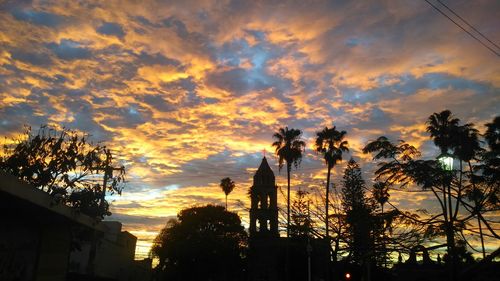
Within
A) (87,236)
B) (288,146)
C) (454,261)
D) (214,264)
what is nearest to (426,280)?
(454,261)

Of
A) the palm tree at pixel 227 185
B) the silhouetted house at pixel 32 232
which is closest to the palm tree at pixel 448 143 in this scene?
the silhouetted house at pixel 32 232

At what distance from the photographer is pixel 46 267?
12.8 m

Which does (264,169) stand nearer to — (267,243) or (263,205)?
(263,205)

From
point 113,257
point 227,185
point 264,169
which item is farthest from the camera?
point 227,185

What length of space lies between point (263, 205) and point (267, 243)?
21.5 feet

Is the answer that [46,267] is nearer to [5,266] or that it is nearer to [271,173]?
[5,266]

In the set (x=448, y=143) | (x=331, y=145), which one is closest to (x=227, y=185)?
(x=331, y=145)

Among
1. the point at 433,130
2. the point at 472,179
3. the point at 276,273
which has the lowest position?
the point at 276,273

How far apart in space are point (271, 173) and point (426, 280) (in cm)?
4520

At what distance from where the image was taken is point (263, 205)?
55812 mm

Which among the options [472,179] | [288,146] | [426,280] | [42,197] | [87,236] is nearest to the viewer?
[42,197]

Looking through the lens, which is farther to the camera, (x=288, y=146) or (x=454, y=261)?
(x=288, y=146)

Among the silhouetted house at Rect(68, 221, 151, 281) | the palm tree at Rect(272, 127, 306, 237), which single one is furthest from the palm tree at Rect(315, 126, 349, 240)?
the silhouetted house at Rect(68, 221, 151, 281)

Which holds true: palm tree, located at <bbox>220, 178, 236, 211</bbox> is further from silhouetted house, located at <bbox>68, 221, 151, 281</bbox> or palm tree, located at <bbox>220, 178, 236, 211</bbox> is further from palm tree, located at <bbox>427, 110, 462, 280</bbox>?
palm tree, located at <bbox>427, 110, 462, 280</bbox>
